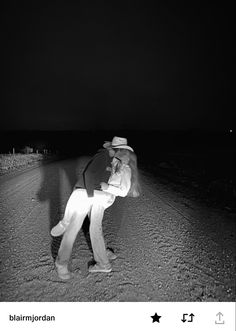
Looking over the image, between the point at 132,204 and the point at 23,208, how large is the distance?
127 inches

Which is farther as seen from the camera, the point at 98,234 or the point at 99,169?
the point at 98,234

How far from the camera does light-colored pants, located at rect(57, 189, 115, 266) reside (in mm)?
2672

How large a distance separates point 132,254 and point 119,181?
182cm

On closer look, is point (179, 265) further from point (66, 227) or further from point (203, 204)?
point (203, 204)

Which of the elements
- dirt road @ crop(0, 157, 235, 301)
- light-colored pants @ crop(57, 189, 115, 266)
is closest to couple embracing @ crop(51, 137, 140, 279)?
light-colored pants @ crop(57, 189, 115, 266)

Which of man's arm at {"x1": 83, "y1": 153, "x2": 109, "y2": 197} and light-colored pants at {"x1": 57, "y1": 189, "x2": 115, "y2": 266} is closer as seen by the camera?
man's arm at {"x1": 83, "y1": 153, "x2": 109, "y2": 197}

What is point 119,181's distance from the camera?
2553 mm

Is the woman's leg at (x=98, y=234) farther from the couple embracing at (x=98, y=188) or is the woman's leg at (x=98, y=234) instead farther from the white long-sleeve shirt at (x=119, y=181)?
the white long-sleeve shirt at (x=119, y=181)

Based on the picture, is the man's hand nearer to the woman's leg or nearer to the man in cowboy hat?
the man in cowboy hat

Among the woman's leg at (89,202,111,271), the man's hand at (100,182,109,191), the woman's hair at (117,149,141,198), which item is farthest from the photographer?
the woman's leg at (89,202,111,271)

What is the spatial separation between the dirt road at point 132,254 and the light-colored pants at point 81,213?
0.50m

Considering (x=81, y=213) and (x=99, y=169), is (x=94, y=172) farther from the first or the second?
(x=81, y=213)

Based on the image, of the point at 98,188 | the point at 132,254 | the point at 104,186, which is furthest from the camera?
the point at 132,254

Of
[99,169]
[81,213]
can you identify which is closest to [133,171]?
[99,169]
